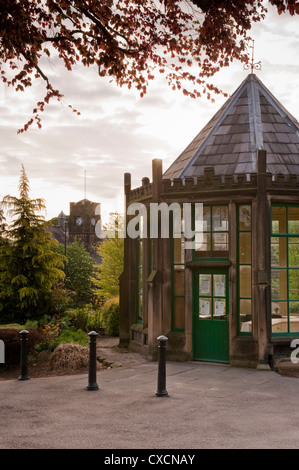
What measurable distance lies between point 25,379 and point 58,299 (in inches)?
336

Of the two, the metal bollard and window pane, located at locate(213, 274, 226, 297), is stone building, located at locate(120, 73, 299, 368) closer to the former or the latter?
window pane, located at locate(213, 274, 226, 297)

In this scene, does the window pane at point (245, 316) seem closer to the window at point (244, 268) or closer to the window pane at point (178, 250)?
the window at point (244, 268)

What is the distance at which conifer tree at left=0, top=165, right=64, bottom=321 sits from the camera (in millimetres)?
18516

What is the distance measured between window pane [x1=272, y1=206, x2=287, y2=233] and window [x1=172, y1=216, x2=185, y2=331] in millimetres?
2246

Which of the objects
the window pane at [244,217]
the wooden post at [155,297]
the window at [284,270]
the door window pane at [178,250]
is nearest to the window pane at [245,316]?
the window at [284,270]

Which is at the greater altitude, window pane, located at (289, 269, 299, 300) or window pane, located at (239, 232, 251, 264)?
window pane, located at (239, 232, 251, 264)

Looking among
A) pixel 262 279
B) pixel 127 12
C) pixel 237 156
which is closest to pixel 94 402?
pixel 262 279

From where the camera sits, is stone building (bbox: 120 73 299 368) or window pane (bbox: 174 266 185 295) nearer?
stone building (bbox: 120 73 299 368)

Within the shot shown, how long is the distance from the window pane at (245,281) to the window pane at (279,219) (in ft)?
3.69

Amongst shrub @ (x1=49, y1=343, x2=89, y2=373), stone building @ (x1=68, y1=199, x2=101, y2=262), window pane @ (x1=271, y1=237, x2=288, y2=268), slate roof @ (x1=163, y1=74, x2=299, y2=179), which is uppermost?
stone building @ (x1=68, y1=199, x2=101, y2=262)

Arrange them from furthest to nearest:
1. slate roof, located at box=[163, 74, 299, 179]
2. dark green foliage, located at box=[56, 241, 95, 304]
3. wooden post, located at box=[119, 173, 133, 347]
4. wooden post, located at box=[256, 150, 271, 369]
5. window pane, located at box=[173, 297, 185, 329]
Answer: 1. dark green foliage, located at box=[56, 241, 95, 304]
2. wooden post, located at box=[119, 173, 133, 347]
3. slate roof, located at box=[163, 74, 299, 179]
4. window pane, located at box=[173, 297, 185, 329]
5. wooden post, located at box=[256, 150, 271, 369]

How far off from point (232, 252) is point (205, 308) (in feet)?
5.00

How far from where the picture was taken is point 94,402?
332 inches

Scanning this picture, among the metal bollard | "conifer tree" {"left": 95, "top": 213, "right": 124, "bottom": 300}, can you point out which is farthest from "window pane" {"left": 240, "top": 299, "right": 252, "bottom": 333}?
"conifer tree" {"left": 95, "top": 213, "right": 124, "bottom": 300}
